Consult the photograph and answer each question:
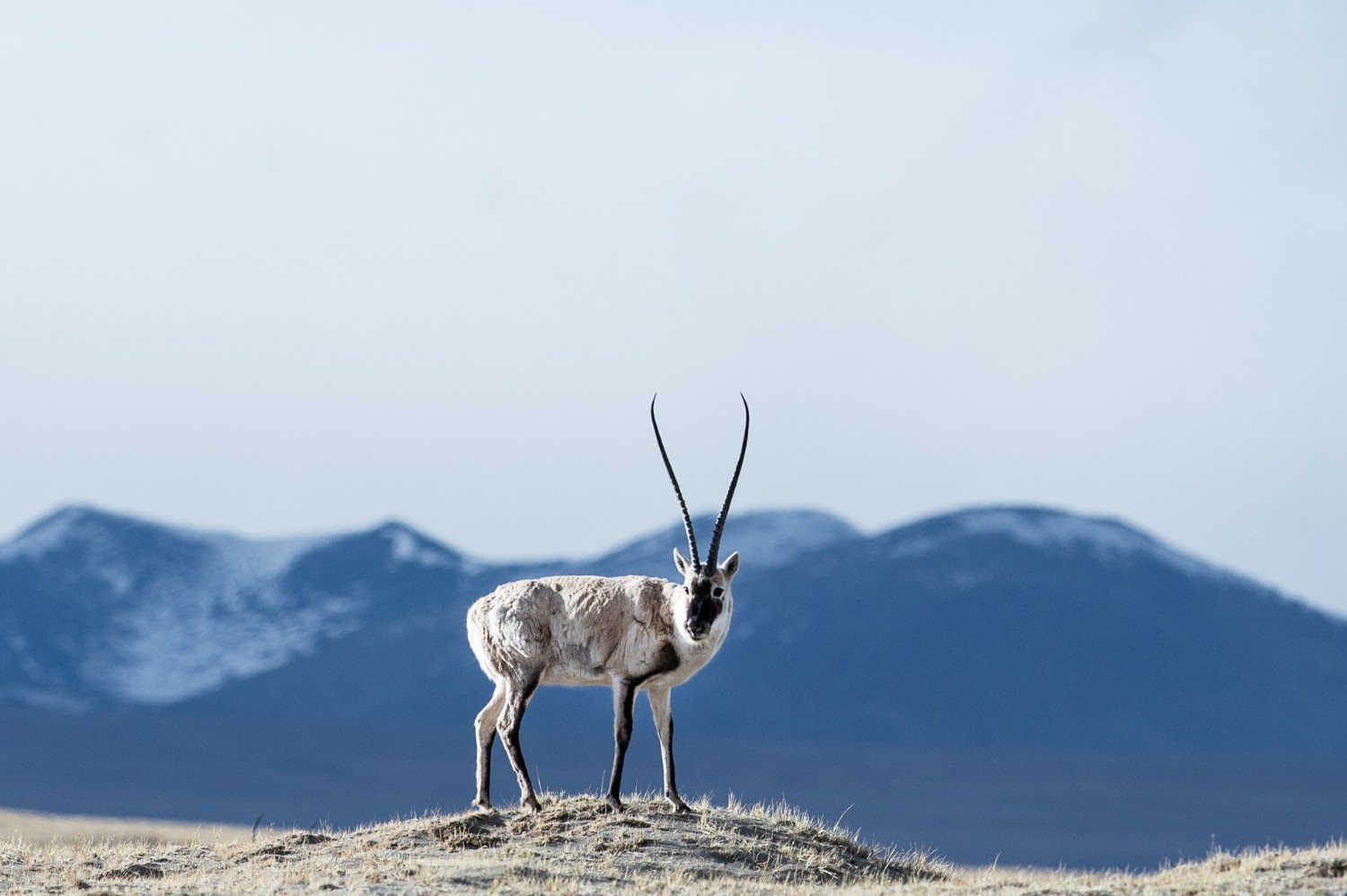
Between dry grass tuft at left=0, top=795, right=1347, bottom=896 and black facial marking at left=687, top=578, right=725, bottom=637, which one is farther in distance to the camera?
black facial marking at left=687, top=578, right=725, bottom=637

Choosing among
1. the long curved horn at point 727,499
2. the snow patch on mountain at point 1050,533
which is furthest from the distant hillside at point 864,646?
the long curved horn at point 727,499

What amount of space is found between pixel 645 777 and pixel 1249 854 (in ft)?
291

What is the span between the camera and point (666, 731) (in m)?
17.5

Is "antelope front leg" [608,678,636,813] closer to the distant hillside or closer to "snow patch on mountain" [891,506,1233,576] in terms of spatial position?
the distant hillside

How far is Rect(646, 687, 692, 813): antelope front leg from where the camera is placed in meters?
17.5

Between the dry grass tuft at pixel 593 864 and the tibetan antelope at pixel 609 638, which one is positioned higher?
the tibetan antelope at pixel 609 638

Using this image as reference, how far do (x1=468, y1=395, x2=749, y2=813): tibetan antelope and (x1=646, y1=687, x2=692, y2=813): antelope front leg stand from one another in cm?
1

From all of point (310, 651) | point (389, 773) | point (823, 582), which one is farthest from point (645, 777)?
point (310, 651)

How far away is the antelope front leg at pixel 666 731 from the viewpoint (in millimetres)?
17484

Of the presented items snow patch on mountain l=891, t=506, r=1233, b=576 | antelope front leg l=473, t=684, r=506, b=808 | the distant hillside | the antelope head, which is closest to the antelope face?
the antelope head

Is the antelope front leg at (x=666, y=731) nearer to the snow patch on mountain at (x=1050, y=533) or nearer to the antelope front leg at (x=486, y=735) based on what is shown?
the antelope front leg at (x=486, y=735)

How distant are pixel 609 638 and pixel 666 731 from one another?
3.23ft

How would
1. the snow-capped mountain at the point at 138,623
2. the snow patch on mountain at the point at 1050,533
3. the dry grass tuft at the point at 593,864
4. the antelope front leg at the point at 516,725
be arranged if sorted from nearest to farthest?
the dry grass tuft at the point at 593,864 → the antelope front leg at the point at 516,725 → the snow-capped mountain at the point at 138,623 → the snow patch on mountain at the point at 1050,533

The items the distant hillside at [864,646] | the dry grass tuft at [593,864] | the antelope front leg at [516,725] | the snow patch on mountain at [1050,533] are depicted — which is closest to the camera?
the dry grass tuft at [593,864]
